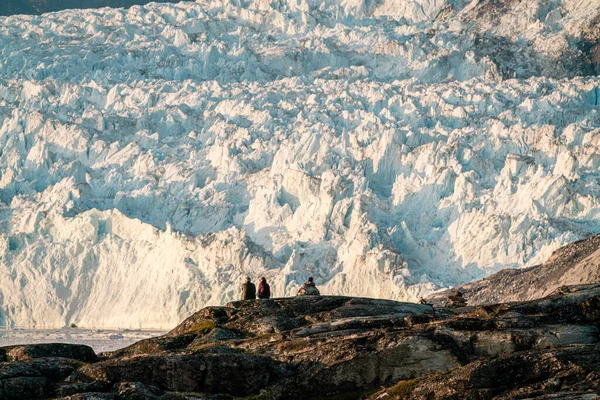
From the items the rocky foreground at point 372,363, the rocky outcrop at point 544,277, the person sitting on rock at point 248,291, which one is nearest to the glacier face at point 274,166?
the rocky outcrop at point 544,277

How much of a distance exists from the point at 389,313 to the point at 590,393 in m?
8.58

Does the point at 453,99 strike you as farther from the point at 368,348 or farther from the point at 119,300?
the point at 368,348

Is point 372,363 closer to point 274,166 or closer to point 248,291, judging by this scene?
point 248,291

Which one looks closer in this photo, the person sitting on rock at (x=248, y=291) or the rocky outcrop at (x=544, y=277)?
the person sitting on rock at (x=248, y=291)

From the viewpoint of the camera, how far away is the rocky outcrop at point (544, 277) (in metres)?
50.5

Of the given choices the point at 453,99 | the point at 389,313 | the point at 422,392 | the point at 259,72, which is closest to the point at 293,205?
the point at 453,99

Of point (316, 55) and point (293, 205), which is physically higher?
point (316, 55)

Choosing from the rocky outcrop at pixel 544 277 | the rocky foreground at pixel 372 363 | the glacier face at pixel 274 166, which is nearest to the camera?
the rocky foreground at pixel 372 363

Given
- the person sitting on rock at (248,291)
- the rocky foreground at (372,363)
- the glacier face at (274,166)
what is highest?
the glacier face at (274,166)

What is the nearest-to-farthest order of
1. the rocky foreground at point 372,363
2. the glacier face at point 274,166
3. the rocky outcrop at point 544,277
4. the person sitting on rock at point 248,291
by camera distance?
the rocky foreground at point 372,363, the person sitting on rock at point 248,291, the rocky outcrop at point 544,277, the glacier face at point 274,166

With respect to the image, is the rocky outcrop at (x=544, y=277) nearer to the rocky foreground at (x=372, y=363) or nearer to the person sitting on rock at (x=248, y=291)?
the person sitting on rock at (x=248, y=291)

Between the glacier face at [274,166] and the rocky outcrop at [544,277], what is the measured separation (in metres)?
10.6

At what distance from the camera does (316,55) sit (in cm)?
14850

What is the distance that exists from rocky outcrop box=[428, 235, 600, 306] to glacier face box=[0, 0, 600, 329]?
10558 mm
